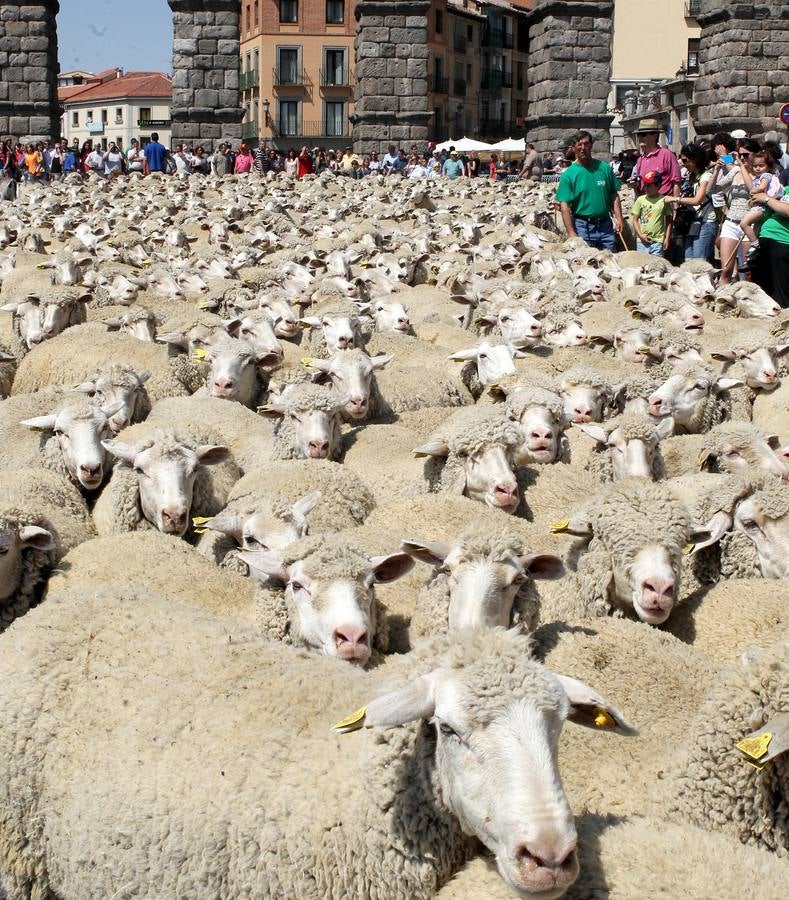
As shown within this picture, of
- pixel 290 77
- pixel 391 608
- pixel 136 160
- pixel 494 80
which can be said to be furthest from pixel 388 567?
pixel 494 80

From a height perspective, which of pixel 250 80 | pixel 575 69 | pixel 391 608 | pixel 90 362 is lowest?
pixel 391 608

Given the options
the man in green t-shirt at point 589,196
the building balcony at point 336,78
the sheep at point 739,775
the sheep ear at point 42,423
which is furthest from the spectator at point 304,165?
the building balcony at point 336,78

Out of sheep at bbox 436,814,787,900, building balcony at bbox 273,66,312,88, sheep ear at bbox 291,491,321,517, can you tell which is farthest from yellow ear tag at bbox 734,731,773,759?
building balcony at bbox 273,66,312,88

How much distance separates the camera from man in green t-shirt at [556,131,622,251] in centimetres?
1092

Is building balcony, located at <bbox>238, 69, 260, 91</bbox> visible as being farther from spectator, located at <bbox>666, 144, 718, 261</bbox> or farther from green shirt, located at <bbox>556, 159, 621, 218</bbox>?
green shirt, located at <bbox>556, 159, 621, 218</bbox>

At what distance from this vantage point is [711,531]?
413cm

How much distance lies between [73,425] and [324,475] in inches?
48.2

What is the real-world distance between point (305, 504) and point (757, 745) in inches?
89.9

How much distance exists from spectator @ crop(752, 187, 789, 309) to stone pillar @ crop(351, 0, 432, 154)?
66.7 feet

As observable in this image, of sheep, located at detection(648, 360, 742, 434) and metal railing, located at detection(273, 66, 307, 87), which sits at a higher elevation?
metal railing, located at detection(273, 66, 307, 87)

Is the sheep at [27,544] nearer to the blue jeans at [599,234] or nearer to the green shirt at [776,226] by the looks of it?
the green shirt at [776,226]

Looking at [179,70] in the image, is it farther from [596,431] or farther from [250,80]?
[250,80]

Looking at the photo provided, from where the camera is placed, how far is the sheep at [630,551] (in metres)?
3.78

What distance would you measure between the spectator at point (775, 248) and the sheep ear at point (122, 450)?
18.0 feet
